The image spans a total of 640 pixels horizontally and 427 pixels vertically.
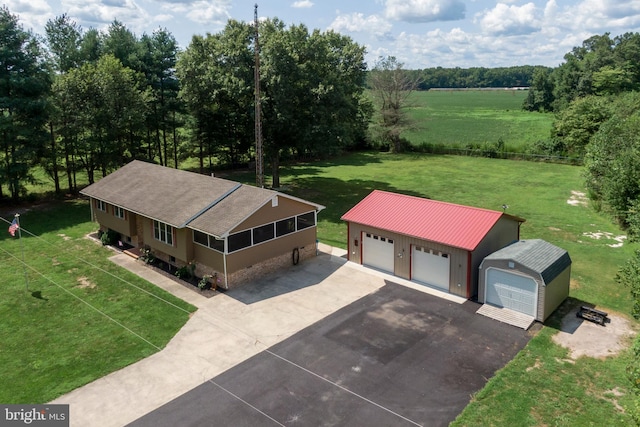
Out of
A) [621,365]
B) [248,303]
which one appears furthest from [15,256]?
[621,365]

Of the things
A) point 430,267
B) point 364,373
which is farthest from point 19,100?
point 364,373

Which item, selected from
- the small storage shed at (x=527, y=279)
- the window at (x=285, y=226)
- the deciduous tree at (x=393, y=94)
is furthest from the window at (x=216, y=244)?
the deciduous tree at (x=393, y=94)

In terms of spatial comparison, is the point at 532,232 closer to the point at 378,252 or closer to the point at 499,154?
the point at 378,252

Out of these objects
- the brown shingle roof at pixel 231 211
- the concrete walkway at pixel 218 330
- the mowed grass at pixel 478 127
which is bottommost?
the concrete walkway at pixel 218 330

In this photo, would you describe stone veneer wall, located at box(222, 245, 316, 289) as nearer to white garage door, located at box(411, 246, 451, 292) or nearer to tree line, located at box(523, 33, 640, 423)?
white garage door, located at box(411, 246, 451, 292)

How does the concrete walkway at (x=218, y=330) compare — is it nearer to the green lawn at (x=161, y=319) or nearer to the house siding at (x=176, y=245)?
the green lawn at (x=161, y=319)

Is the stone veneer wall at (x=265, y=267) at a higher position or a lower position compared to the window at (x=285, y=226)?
lower

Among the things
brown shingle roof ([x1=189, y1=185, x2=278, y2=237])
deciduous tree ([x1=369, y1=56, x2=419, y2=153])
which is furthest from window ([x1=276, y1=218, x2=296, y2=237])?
deciduous tree ([x1=369, y1=56, x2=419, y2=153])
